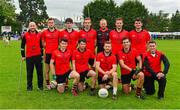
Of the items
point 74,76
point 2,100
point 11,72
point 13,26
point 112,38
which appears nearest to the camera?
point 2,100

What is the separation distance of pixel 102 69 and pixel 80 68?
27.0 inches

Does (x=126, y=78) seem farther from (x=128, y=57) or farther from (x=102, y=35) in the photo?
(x=102, y=35)

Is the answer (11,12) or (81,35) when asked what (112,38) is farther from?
(11,12)

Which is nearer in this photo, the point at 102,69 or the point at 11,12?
the point at 102,69

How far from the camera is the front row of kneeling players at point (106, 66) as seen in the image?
1063 centimetres

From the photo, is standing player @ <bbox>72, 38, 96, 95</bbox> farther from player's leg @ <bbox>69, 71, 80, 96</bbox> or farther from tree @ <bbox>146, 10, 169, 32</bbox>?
tree @ <bbox>146, 10, 169, 32</bbox>

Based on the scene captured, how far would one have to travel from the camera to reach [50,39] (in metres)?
11.7

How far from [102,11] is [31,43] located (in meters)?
79.1

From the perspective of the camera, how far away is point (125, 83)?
36.6ft

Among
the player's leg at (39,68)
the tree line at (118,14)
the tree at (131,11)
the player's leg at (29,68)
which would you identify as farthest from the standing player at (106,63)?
the tree at (131,11)

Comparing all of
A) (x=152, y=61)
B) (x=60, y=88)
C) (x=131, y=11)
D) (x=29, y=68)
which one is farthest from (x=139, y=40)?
(x=131, y=11)

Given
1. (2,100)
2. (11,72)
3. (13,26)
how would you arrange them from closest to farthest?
(2,100), (11,72), (13,26)

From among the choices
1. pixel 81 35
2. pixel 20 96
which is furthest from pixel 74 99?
pixel 81 35

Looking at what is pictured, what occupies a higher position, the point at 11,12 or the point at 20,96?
the point at 11,12
